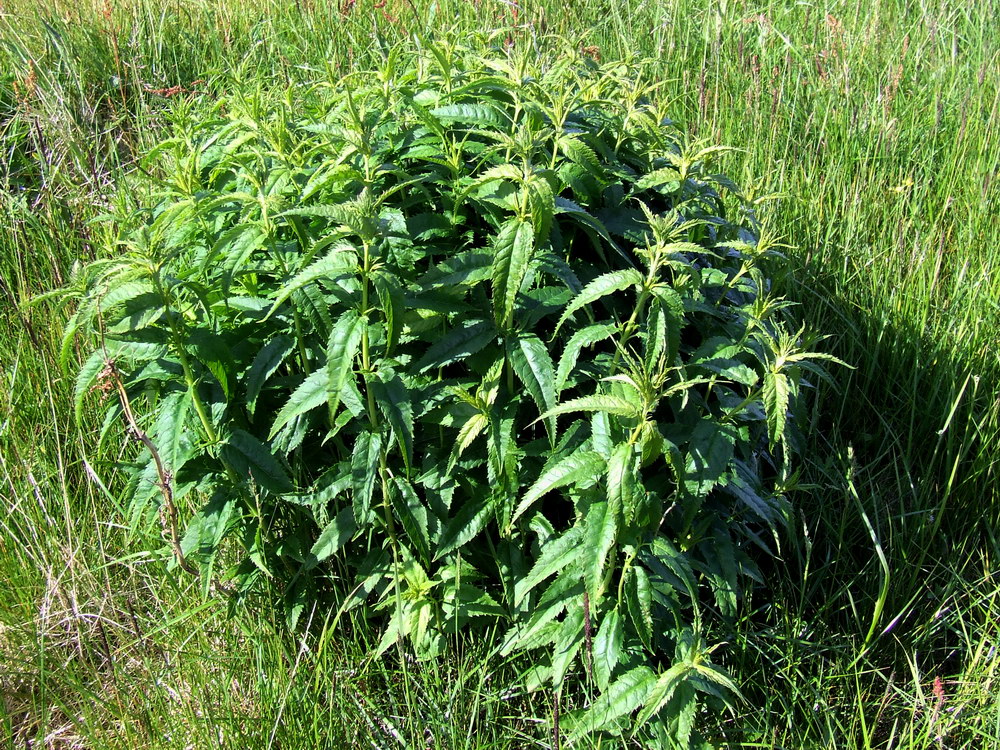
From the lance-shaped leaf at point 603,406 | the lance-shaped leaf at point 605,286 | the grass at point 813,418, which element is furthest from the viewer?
the grass at point 813,418

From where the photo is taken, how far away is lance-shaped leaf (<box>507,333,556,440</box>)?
1915 mm

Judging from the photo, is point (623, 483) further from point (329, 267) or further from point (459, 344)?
point (329, 267)

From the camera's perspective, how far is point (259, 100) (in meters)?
2.27

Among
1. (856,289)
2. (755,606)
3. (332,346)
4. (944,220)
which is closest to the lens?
(332,346)

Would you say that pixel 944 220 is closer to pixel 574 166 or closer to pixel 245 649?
pixel 574 166

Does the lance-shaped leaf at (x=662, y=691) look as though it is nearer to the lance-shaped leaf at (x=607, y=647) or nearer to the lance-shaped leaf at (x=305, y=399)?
the lance-shaped leaf at (x=607, y=647)

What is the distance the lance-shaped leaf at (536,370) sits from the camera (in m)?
1.92

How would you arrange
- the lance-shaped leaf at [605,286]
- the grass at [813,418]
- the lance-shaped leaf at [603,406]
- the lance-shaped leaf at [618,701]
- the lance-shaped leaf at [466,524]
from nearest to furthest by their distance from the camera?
the lance-shaped leaf at [603,406] < the lance-shaped leaf at [605,286] < the lance-shaped leaf at [618,701] < the lance-shaped leaf at [466,524] < the grass at [813,418]

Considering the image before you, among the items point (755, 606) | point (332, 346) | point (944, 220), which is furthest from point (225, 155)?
point (944, 220)

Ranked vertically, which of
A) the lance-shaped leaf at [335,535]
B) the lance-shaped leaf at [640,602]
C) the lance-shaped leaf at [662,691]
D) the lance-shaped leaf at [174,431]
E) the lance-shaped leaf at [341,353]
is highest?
the lance-shaped leaf at [341,353]

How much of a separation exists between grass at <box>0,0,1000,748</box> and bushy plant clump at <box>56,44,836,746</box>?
0.22m

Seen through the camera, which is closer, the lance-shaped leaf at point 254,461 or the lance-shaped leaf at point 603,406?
the lance-shaped leaf at point 603,406

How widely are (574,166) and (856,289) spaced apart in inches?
65.5

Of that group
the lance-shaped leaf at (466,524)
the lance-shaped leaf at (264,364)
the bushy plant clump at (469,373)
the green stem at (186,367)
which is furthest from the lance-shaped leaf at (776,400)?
the green stem at (186,367)
